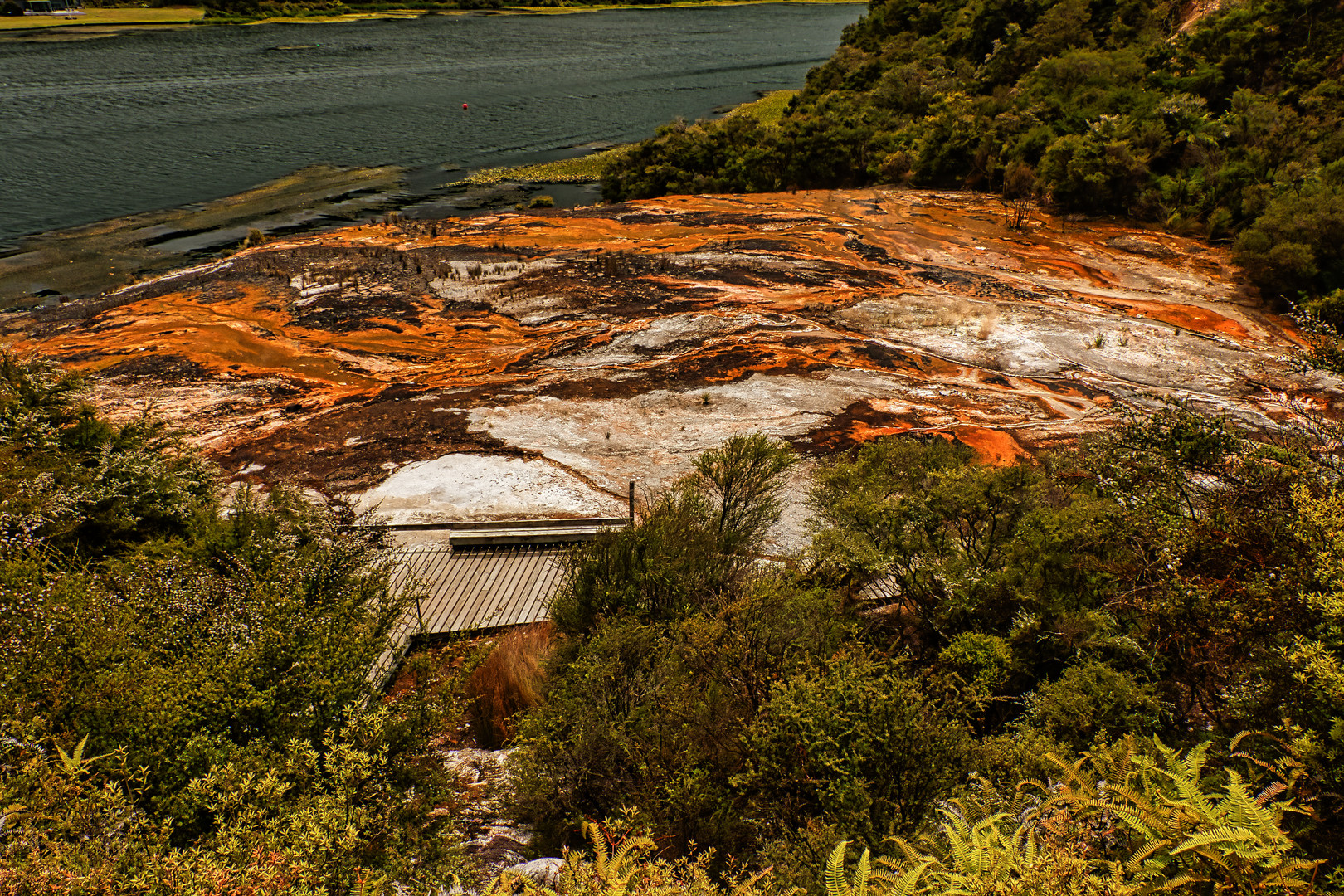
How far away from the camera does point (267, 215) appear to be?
40281 mm

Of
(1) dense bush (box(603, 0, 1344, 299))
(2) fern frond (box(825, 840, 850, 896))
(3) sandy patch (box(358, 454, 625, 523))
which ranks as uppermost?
(1) dense bush (box(603, 0, 1344, 299))

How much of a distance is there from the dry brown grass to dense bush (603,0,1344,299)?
28892mm

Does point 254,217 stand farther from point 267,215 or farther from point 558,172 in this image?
point 558,172

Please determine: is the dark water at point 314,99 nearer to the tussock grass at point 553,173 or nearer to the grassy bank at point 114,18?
the tussock grass at point 553,173

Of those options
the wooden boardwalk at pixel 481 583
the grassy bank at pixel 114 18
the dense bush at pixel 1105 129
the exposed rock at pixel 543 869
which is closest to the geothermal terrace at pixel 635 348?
the wooden boardwalk at pixel 481 583

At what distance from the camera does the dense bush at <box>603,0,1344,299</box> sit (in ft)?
99.6

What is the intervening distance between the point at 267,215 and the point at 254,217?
74 cm

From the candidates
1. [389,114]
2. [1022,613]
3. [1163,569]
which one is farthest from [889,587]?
[389,114]

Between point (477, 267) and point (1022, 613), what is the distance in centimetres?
2488

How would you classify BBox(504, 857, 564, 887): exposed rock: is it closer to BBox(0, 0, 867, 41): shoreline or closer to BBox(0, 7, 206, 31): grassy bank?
BBox(0, 0, 867, 41): shoreline

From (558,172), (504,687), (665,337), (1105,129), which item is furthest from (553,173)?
(504,687)

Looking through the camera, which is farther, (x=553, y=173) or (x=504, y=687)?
(x=553, y=173)

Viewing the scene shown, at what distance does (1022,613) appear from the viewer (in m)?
8.66

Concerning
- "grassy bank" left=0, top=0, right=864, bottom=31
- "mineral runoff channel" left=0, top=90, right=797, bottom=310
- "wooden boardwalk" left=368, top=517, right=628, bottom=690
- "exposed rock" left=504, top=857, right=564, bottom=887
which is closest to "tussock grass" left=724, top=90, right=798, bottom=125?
"mineral runoff channel" left=0, top=90, right=797, bottom=310
